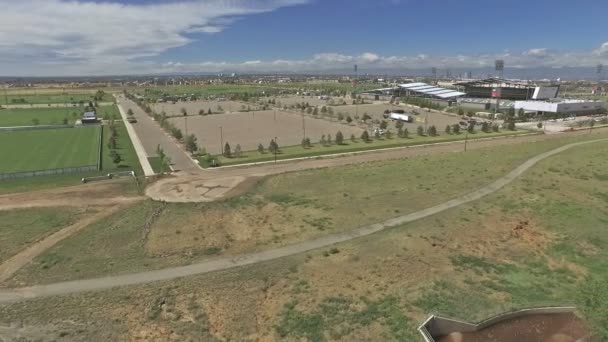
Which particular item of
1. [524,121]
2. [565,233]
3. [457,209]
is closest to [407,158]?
[457,209]

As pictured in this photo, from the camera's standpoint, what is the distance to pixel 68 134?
86.6 metres

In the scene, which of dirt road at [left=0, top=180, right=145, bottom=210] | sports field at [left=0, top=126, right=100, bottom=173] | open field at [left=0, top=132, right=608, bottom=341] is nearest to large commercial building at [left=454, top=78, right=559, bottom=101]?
open field at [left=0, top=132, right=608, bottom=341]

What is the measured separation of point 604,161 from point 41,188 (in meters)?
71.3

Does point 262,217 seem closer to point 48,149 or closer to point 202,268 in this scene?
point 202,268

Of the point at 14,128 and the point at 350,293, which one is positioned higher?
the point at 14,128

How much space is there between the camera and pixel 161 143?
7556cm

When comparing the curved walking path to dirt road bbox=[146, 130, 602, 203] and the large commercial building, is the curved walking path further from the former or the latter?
the large commercial building

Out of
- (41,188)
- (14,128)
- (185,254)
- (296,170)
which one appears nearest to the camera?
(185,254)

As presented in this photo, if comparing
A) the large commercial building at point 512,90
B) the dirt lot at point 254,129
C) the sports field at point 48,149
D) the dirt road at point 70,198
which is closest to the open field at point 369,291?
the dirt road at point 70,198

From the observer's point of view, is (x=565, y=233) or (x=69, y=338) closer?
(x=69, y=338)

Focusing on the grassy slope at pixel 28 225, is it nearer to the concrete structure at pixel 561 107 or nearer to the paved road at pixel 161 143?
the paved road at pixel 161 143

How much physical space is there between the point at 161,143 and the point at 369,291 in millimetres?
60032

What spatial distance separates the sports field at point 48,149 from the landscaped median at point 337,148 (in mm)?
19763

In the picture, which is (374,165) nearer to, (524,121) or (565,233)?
(565,233)
